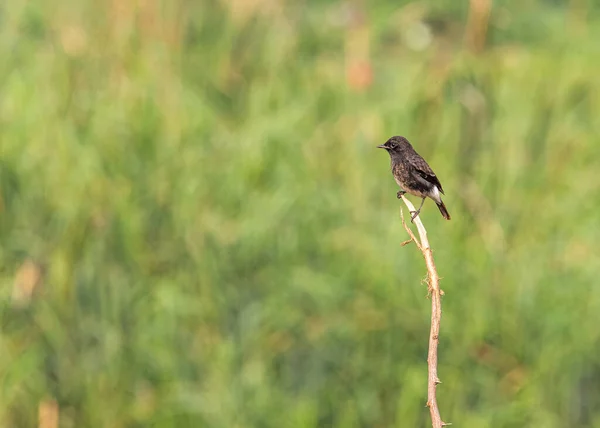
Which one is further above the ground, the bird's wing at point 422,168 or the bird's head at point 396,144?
the bird's head at point 396,144

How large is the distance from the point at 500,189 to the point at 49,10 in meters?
3.10

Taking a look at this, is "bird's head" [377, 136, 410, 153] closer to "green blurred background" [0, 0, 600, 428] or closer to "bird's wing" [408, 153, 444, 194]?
"bird's wing" [408, 153, 444, 194]

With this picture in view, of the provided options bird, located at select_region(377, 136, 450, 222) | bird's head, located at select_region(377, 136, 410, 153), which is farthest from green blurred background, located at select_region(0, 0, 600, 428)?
bird's head, located at select_region(377, 136, 410, 153)

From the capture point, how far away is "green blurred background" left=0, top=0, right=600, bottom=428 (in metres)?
5.04

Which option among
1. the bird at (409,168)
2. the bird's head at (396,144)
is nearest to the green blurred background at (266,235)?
the bird at (409,168)

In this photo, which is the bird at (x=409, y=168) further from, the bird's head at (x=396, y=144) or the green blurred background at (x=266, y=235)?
the green blurred background at (x=266, y=235)

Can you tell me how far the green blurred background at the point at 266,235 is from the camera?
16.5 feet

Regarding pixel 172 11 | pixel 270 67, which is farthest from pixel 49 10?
pixel 270 67

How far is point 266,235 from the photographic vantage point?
5.53 metres

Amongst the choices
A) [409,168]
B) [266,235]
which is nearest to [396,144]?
[409,168]

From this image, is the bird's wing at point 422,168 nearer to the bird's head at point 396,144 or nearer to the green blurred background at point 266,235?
the bird's head at point 396,144

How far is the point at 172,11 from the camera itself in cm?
666

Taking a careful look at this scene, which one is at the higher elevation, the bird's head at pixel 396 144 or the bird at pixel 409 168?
the bird's head at pixel 396 144

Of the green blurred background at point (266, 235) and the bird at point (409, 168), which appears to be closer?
the bird at point (409, 168)
